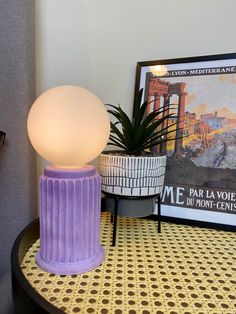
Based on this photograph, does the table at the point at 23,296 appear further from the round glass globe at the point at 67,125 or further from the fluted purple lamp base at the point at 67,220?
the round glass globe at the point at 67,125

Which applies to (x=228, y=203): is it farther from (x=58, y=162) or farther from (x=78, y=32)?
(x=78, y=32)

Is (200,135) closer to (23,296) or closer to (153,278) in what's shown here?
(153,278)

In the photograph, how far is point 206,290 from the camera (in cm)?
51

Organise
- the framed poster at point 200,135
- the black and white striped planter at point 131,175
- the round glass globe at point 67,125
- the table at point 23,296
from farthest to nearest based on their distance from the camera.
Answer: the framed poster at point 200,135 → the black and white striped planter at point 131,175 → the round glass globe at point 67,125 → the table at point 23,296

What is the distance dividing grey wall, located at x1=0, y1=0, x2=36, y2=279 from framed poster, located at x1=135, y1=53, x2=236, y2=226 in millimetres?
448

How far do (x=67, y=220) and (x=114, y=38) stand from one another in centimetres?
71

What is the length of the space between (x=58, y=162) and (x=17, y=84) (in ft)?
1.47

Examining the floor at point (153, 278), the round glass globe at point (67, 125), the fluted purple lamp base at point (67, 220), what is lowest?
the floor at point (153, 278)

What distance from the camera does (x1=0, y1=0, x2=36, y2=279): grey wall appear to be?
87cm

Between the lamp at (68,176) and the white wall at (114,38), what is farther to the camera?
the white wall at (114,38)

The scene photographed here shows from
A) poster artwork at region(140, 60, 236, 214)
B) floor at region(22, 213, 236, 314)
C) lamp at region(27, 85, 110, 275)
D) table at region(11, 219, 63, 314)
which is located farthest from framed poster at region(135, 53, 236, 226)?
table at region(11, 219, 63, 314)

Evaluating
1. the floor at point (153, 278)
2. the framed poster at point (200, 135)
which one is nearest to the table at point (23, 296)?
the floor at point (153, 278)

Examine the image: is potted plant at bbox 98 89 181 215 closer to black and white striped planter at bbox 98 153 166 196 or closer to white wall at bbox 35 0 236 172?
black and white striped planter at bbox 98 153 166 196

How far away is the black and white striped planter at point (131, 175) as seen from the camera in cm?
68
